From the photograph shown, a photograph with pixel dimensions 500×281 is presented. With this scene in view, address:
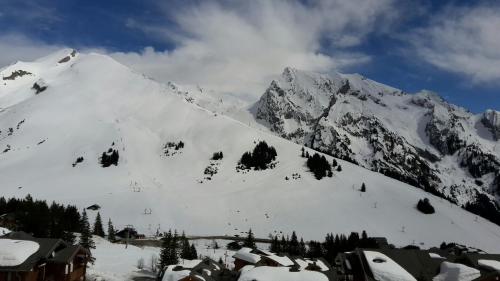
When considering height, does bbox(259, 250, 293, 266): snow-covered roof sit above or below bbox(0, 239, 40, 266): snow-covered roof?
below

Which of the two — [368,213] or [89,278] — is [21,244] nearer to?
[89,278]

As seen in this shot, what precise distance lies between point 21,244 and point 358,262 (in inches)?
1509

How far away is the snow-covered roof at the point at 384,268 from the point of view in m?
56.2

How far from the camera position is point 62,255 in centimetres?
5831

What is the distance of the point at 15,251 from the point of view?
5319 cm

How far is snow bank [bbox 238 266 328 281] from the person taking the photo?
1833 inches

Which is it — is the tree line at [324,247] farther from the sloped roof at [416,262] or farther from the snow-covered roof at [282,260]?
the sloped roof at [416,262]

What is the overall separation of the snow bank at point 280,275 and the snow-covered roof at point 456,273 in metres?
20.0

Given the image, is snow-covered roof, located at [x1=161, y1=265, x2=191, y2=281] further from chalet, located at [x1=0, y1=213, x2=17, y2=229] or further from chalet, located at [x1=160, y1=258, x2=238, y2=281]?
chalet, located at [x1=0, y1=213, x2=17, y2=229]

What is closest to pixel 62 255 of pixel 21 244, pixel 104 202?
pixel 21 244

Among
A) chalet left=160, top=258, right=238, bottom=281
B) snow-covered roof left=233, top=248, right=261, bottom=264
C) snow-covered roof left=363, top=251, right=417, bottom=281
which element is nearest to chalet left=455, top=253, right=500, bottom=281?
snow-covered roof left=363, top=251, right=417, bottom=281

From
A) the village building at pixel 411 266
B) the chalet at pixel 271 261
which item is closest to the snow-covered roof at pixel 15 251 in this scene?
the chalet at pixel 271 261

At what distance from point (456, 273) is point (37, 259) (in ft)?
149

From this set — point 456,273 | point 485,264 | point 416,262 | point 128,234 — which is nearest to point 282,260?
point 416,262
